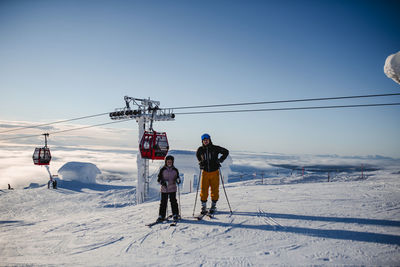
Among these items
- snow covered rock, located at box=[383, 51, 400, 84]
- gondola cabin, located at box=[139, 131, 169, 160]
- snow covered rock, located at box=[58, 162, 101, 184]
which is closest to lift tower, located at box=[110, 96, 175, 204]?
gondola cabin, located at box=[139, 131, 169, 160]

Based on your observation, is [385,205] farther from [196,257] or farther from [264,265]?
[196,257]

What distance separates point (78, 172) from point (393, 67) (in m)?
49.8

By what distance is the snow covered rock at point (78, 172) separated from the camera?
145 ft

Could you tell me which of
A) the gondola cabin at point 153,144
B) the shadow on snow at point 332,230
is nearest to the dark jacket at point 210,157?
the shadow on snow at point 332,230

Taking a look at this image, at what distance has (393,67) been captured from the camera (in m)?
4.36

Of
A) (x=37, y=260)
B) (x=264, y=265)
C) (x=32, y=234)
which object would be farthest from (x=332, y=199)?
(x=32, y=234)

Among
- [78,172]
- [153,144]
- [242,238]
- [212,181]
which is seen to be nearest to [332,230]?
[242,238]

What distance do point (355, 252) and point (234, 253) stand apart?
208cm

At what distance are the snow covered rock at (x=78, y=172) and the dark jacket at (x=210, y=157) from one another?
4537 centimetres

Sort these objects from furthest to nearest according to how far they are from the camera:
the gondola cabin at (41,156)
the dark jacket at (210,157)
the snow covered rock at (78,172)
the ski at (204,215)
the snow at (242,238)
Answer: the snow covered rock at (78,172) → the gondola cabin at (41,156) → the dark jacket at (210,157) → the ski at (204,215) → the snow at (242,238)

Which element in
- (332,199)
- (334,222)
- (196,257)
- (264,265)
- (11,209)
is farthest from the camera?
(11,209)

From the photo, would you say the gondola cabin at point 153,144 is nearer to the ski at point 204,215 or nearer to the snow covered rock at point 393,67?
the ski at point 204,215

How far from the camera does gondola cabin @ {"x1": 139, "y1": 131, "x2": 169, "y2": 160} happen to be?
43.1 feet

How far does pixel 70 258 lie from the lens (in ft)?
14.3
